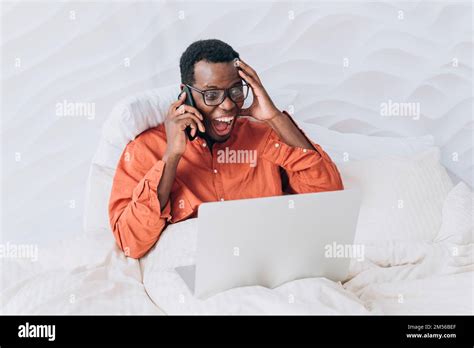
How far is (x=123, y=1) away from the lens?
6.84 feet

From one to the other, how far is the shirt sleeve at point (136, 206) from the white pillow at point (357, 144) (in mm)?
675

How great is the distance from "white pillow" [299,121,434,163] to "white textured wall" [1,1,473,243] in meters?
0.14

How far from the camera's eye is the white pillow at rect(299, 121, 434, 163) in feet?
6.66

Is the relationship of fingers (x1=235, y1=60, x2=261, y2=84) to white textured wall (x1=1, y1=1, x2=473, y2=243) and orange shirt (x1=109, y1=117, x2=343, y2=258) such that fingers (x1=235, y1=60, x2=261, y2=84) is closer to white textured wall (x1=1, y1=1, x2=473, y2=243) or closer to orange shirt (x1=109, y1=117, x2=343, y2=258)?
orange shirt (x1=109, y1=117, x2=343, y2=258)

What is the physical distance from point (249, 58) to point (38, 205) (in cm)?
93

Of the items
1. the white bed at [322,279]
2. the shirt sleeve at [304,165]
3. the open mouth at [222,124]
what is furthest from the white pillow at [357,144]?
the open mouth at [222,124]

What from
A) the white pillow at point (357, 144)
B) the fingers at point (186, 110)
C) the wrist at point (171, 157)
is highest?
the fingers at point (186, 110)

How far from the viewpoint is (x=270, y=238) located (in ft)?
3.95

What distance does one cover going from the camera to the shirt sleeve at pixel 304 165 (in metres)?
1.67
